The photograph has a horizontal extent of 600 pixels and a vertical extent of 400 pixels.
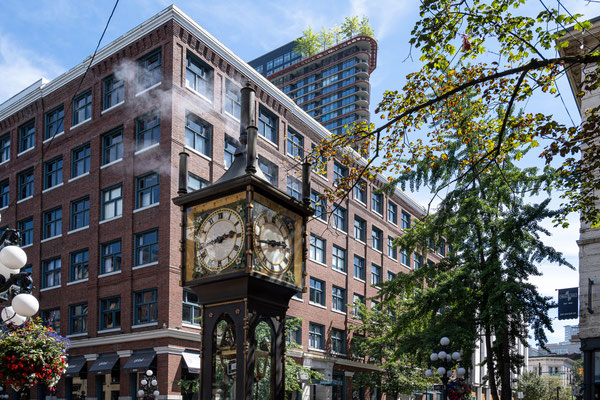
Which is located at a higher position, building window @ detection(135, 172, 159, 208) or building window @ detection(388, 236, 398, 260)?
building window @ detection(135, 172, 159, 208)

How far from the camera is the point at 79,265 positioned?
3459 cm

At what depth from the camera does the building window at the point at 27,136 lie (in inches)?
1548

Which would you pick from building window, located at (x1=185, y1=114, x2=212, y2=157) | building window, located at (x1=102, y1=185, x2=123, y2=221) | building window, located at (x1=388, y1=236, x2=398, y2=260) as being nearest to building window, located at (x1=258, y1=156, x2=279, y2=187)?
building window, located at (x1=185, y1=114, x2=212, y2=157)

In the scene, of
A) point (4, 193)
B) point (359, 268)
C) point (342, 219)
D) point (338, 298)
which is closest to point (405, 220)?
point (359, 268)

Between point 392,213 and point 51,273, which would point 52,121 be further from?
point 392,213

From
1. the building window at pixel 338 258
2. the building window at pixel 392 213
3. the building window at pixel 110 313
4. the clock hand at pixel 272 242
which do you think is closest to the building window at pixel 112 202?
the building window at pixel 110 313

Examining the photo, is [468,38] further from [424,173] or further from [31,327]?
[424,173]

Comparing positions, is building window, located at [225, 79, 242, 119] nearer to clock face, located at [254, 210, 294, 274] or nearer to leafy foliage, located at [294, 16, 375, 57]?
clock face, located at [254, 210, 294, 274]

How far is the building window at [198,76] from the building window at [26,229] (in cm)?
1363

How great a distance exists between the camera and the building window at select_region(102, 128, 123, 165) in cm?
3366

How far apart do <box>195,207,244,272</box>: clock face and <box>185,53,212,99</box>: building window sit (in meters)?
25.4

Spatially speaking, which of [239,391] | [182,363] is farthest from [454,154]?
[239,391]

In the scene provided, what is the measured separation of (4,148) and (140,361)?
64.4 ft

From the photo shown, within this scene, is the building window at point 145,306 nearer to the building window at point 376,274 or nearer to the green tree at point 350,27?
the building window at point 376,274
